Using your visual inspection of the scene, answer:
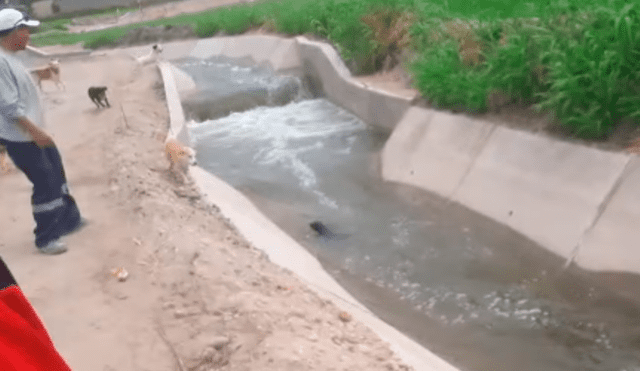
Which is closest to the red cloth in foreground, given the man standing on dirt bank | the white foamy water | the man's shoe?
the man standing on dirt bank

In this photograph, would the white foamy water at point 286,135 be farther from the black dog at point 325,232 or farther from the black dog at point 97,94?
the black dog at point 97,94

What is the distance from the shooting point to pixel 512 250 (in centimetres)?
648

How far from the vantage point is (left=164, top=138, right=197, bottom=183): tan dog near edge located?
8.15 meters

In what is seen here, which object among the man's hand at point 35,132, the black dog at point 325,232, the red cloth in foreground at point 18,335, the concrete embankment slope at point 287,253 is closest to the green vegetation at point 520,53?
the black dog at point 325,232

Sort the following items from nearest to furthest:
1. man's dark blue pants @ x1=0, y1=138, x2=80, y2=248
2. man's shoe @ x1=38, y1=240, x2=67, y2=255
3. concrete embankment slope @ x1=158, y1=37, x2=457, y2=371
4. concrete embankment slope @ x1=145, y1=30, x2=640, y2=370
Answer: concrete embankment slope @ x1=158, y1=37, x2=457, y2=371 → man's dark blue pants @ x1=0, y1=138, x2=80, y2=248 → concrete embankment slope @ x1=145, y1=30, x2=640, y2=370 → man's shoe @ x1=38, y1=240, x2=67, y2=255

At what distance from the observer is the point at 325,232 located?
306 inches

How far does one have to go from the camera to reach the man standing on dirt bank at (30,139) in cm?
475

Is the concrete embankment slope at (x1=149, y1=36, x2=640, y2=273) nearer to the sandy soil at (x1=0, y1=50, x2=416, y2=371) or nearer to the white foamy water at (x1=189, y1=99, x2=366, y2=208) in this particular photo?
the white foamy water at (x1=189, y1=99, x2=366, y2=208)

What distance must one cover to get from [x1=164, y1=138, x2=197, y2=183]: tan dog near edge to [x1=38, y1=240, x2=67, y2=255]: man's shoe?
256 centimetres

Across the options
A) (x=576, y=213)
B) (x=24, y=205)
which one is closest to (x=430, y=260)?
(x=576, y=213)

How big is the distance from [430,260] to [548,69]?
288 centimetres

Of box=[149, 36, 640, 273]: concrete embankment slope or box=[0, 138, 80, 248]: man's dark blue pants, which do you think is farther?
box=[149, 36, 640, 273]: concrete embankment slope

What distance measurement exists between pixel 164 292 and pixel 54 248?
5.40ft

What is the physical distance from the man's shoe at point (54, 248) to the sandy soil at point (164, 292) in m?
0.08
